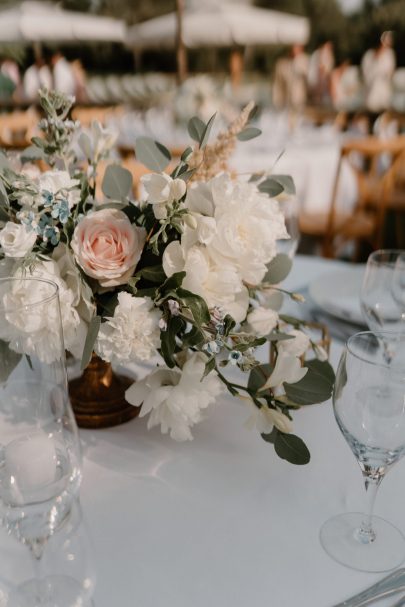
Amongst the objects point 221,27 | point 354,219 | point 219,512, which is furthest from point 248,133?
point 221,27

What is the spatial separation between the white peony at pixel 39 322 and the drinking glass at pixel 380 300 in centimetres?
56

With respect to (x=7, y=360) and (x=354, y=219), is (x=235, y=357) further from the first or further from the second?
(x=354, y=219)

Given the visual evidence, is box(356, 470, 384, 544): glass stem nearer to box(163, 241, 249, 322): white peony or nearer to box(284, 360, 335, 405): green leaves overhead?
box(284, 360, 335, 405): green leaves overhead

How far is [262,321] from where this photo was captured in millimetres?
831

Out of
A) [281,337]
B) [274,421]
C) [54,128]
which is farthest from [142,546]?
[54,128]

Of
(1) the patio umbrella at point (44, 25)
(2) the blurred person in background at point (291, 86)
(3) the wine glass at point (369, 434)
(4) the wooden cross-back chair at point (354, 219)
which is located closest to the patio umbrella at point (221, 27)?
(2) the blurred person in background at point (291, 86)

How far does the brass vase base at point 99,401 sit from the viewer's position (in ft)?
2.97

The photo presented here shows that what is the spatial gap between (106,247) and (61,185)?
0.12m

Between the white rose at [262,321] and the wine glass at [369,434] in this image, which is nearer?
the wine glass at [369,434]

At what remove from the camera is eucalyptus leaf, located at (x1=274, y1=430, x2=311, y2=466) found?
2.47ft

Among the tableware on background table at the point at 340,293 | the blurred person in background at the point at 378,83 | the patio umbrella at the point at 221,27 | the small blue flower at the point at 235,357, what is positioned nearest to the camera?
the small blue flower at the point at 235,357

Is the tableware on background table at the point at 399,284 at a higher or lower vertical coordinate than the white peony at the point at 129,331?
lower

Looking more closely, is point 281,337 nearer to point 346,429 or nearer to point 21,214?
point 346,429

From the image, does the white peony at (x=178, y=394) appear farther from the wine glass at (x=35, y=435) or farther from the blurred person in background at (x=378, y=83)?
the blurred person in background at (x=378, y=83)
